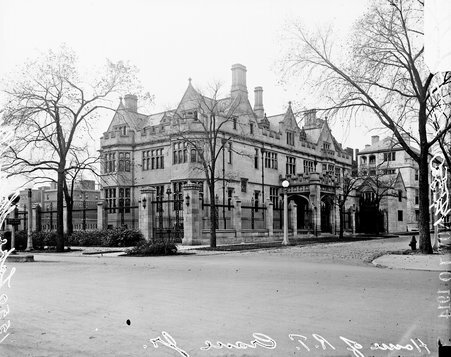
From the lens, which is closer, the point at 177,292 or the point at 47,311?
the point at 47,311

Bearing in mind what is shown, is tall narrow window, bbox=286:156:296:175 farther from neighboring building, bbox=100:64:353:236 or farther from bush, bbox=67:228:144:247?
bush, bbox=67:228:144:247

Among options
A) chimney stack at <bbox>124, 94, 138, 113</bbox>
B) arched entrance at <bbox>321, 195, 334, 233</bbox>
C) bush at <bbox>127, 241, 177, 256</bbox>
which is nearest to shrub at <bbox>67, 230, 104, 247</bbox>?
bush at <bbox>127, 241, 177, 256</bbox>

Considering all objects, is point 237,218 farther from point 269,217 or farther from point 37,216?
point 37,216

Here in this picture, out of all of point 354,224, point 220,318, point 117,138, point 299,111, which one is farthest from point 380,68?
point 354,224

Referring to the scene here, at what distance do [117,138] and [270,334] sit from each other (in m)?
34.4

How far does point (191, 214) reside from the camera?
2519 centimetres

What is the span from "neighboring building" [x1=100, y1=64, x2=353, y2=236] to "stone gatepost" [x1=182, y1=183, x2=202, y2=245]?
585cm

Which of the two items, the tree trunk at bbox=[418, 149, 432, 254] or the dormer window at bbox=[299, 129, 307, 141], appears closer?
the tree trunk at bbox=[418, 149, 432, 254]

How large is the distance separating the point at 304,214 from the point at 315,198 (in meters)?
3.08

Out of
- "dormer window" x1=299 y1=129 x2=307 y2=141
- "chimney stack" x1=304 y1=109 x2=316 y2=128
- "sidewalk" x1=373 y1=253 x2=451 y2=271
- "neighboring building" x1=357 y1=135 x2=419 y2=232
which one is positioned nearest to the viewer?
"sidewalk" x1=373 y1=253 x2=451 y2=271

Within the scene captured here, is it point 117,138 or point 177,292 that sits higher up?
point 117,138

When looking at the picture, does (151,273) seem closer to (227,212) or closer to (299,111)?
(299,111)

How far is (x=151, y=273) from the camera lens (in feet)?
39.4

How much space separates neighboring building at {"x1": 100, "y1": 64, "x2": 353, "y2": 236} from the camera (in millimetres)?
33625
